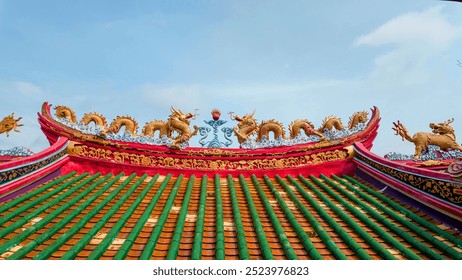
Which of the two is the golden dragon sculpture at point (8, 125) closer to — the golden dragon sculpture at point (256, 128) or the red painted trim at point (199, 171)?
the red painted trim at point (199, 171)

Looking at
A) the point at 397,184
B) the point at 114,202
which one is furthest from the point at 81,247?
the point at 397,184

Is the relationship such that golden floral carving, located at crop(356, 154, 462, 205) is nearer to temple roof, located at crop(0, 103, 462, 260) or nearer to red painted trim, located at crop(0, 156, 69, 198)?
temple roof, located at crop(0, 103, 462, 260)

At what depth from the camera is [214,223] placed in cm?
482

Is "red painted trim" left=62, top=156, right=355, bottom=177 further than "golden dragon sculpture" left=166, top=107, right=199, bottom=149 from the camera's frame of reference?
No

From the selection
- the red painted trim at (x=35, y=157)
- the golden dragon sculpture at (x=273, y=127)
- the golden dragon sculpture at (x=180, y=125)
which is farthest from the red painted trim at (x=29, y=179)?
the golden dragon sculpture at (x=273, y=127)

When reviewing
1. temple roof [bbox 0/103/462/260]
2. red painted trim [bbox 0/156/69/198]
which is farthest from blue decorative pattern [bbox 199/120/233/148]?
red painted trim [bbox 0/156/69/198]

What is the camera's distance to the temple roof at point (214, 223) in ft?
12.6

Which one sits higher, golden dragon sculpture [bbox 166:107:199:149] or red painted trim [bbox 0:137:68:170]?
golden dragon sculpture [bbox 166:107:199:149]

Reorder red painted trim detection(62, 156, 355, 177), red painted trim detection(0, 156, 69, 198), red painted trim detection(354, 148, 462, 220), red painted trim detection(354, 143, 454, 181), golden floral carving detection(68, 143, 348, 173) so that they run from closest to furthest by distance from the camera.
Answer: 1. red painted trim detection(354, 148, 462, 220)
2. red painted trim detection(354, 143, 454, 181)
3. red painted trim detection(0, 156, 69, 198)
4. red painted trim detection(62, 156, 355, 177)
5. golden floral carving detection(68, 143, 348, 173)

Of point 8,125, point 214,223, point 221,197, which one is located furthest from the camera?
point 8,125

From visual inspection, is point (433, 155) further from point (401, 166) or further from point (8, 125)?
point (8, 125)

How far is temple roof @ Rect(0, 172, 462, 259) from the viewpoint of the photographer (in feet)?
12.6

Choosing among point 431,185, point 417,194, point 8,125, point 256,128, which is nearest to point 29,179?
point 8,125

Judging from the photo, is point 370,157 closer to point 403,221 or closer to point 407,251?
point 403,221
